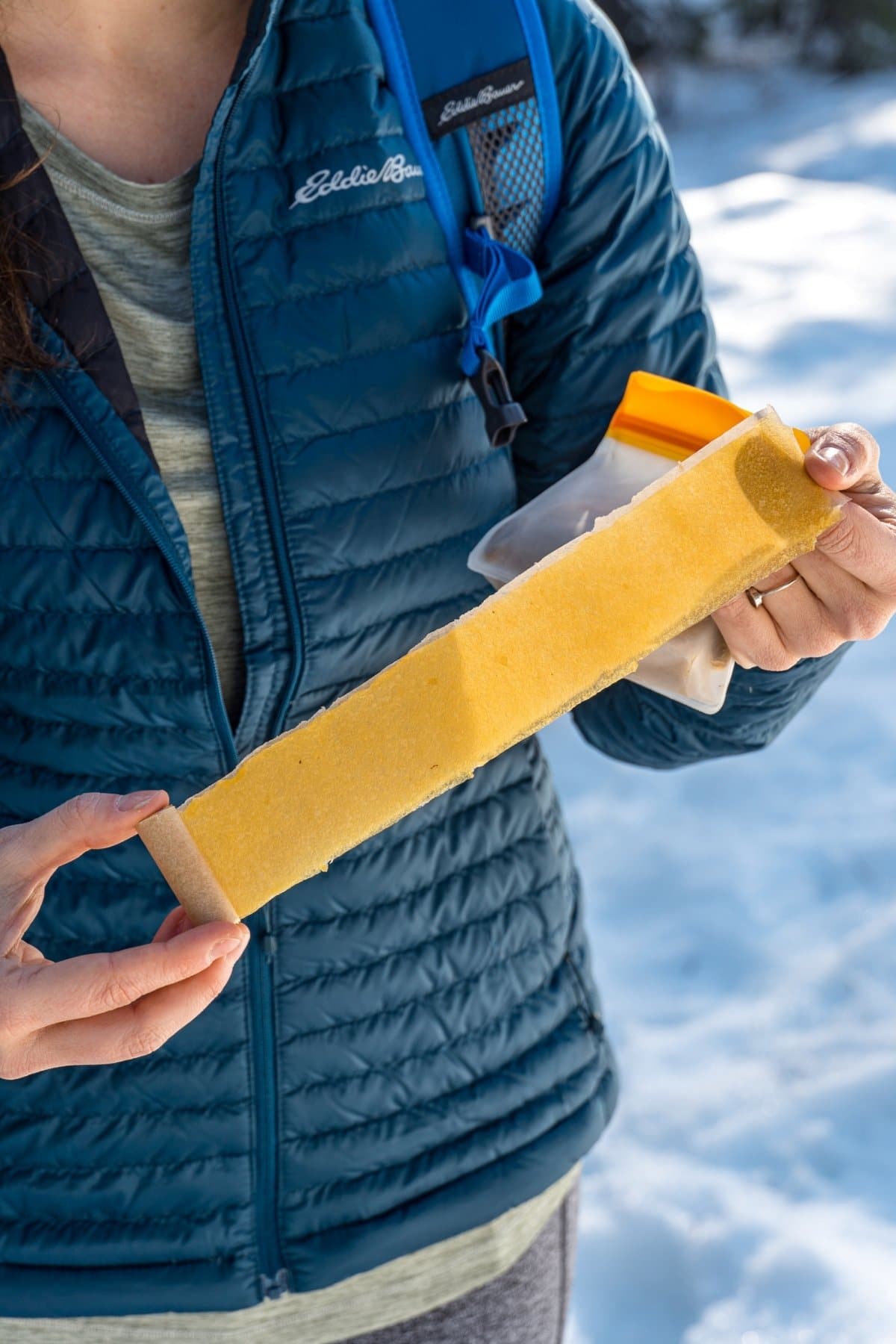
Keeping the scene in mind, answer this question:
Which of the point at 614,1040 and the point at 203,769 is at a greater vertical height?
the point at 203,769

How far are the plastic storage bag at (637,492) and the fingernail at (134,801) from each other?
405 mm

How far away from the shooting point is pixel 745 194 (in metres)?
6.25

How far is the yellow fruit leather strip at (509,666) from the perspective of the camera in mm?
1098

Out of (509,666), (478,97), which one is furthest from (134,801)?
(478,97)

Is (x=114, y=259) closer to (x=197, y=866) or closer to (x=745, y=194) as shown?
(x=197, y=866)

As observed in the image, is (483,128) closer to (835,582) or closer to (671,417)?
(671,417)

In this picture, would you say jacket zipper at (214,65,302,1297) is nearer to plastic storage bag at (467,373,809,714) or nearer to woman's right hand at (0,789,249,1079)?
plastic storage bag at (467,373,809,714)

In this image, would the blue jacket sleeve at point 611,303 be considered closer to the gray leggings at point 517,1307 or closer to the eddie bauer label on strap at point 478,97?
the eddie bauer label on strap at point 478,97

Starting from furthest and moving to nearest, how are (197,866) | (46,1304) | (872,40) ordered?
1. (872,40)
2. (46,1304)
3. (197,866)

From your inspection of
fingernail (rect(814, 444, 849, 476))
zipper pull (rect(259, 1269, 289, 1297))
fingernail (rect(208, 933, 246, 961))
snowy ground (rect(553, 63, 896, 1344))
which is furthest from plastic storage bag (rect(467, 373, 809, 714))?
snowy ground (rect(553, 63, 896, 1344))

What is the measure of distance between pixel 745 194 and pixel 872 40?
198cm

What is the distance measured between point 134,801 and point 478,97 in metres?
0.78

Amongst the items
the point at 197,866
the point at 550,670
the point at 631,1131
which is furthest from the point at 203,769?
the point at 631,1131

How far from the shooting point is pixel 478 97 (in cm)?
130
